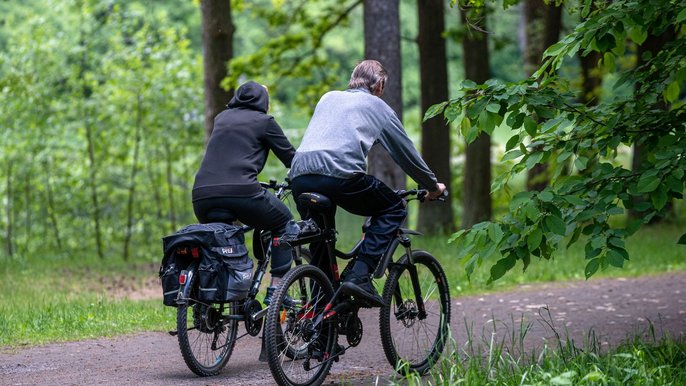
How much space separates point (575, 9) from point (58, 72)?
11697 millimetres

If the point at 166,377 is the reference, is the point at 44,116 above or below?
above

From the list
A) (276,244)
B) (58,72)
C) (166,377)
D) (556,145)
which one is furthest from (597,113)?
(58,72)

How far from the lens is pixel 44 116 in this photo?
17.2 m

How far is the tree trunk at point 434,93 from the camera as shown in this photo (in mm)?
17000

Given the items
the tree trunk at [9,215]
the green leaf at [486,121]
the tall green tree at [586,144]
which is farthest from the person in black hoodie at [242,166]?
the tree trunk at [9,215]

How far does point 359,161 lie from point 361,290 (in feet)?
2.45

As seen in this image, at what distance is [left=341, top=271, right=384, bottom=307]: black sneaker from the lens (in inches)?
243

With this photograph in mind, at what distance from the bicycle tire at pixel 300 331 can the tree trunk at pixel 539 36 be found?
10753 millimetres

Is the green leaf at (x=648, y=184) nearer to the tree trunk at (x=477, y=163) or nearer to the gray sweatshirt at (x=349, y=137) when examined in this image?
the gray sweatshirt at (x=349, y=137)

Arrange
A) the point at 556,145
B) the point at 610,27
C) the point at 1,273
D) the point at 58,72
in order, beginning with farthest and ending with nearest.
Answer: the point at 58,72, the point at 1,273, the point at 556,145, the point at 610,27

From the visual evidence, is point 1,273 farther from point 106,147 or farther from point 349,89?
point 349,89

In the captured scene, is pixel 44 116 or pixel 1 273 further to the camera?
pixel 44 116

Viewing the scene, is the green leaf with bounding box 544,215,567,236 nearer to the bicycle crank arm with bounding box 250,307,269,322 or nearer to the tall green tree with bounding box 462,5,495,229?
the bicycle crank arm with bounding box 250,307,269,322

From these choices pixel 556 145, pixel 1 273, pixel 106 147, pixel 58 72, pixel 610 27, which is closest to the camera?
pixel 610 27
